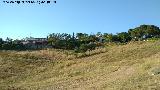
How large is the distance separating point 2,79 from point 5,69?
4674mm

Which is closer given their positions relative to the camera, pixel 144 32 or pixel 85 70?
pixel 85 70

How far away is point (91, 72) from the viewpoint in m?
30.1

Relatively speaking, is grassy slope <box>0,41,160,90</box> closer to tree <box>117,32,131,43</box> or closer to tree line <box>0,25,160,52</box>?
tree line <box>0,25,160,52</box>

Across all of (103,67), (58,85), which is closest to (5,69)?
(103,67)

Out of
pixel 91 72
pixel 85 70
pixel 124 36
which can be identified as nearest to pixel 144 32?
pixel 124 36

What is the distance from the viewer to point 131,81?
21.2 meters

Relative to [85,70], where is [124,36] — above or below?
above

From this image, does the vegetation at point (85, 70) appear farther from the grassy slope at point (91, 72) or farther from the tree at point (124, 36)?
the tree at point (124, 36)

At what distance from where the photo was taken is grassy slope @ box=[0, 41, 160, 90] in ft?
71.5

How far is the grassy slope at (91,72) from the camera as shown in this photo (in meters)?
21.8

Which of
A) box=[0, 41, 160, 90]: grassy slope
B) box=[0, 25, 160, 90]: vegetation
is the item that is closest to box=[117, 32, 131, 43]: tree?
box=[0, 25, 160, 90]: vegetation

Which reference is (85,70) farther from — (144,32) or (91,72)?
(144,32)

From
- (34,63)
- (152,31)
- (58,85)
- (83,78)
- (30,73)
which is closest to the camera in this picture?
(58,85)

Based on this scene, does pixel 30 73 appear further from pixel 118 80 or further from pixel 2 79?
pixel 118 80
